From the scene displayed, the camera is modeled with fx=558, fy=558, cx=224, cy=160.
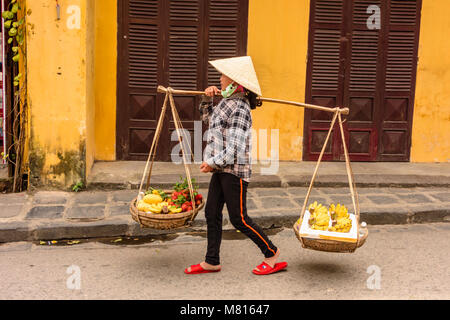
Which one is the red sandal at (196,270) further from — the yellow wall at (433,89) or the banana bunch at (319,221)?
the yellow wall at (433,89)

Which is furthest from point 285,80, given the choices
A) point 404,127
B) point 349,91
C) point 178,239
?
point 178,239

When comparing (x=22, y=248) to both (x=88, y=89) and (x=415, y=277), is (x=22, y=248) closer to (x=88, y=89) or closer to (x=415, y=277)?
(x=88, y=89)

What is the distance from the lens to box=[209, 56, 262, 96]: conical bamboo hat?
4410 mm

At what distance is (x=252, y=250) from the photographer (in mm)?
5395

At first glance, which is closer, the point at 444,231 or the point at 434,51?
the point at 444,231

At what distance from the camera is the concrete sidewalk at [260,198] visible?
19.0ft

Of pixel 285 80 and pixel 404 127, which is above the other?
pixel 285 80

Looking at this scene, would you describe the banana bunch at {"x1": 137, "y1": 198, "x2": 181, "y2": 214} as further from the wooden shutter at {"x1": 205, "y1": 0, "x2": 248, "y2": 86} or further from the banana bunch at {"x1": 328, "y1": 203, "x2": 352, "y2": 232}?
the wooden shutter at {"x1": 205, "y1": 0, "x2": 248, "y2": 86}

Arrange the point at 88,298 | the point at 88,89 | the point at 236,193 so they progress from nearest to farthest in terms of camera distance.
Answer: the point at 88,298 < the point at 236,193 < the point at 88,89

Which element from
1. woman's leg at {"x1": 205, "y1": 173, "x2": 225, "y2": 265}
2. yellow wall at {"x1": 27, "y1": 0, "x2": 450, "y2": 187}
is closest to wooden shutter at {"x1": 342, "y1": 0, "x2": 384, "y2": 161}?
yellow wall at {"x1": 27, "y1": 0, "x2": 450, "y2": 187}

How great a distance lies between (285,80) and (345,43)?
105 cm

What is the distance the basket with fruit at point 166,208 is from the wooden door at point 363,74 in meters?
3.93

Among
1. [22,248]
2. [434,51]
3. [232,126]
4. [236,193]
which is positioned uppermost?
[434,51]

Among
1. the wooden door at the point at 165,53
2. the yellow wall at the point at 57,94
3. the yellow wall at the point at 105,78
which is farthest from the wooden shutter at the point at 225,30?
the yellow wall at the point at 57,94
